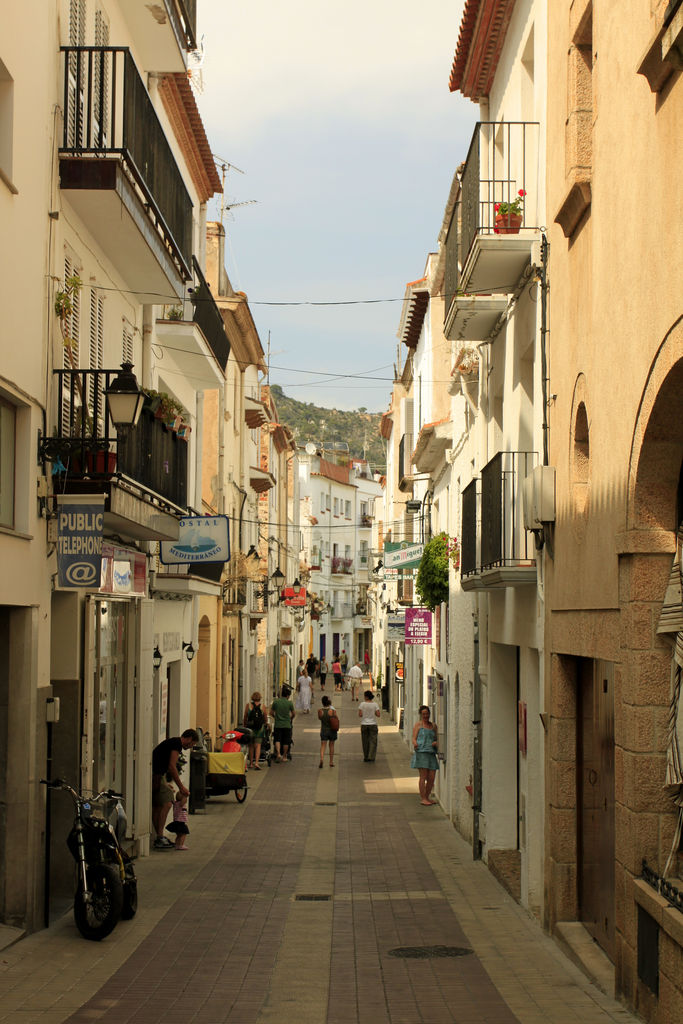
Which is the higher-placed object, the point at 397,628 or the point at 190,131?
the point at 190,131

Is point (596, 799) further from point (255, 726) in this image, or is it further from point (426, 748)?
point (255, 726)

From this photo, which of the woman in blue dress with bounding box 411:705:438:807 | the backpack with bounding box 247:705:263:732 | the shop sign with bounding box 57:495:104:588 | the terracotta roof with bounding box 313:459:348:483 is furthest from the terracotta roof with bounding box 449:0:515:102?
the terracotta roof with bounding box 313:459:348:483

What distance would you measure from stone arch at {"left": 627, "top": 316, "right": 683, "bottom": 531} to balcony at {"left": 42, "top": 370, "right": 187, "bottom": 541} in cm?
502

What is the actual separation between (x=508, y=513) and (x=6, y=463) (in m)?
5.31

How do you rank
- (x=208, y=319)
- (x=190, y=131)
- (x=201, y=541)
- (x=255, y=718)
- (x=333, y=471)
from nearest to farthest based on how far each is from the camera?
(x=201, y=541) → (x=190, y=131) → (x=208, y=319) → (x=255, y=718) → (x=333, y=471)

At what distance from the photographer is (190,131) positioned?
2070 cm

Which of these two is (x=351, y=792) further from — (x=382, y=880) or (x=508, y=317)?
(x=508, y=317)

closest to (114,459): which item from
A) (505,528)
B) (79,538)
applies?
(79,538)

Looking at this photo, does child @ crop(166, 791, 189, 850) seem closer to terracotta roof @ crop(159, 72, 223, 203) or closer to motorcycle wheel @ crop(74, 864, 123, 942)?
motorcycle wheel @ crop(74, 864, 123, 942)

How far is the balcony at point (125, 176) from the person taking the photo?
1198cm

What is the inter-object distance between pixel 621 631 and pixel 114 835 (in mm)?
5482

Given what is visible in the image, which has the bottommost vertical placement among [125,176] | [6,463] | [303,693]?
[303,693]

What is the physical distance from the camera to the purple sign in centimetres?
2592

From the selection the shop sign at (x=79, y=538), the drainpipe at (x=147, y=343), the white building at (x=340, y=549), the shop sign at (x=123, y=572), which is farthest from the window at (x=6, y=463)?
the white building at (x=340, y=549)
